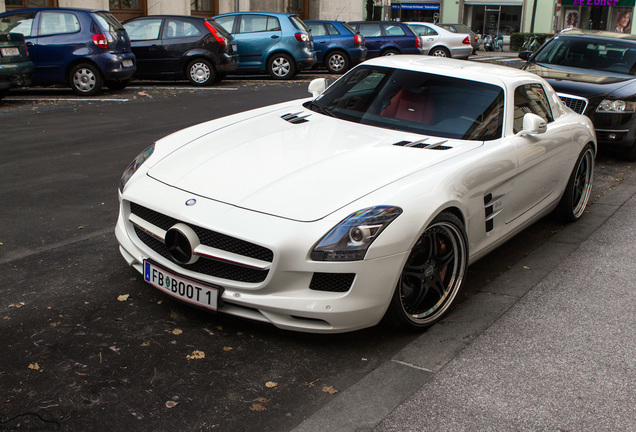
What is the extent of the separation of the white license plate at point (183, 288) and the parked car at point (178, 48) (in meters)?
12.5

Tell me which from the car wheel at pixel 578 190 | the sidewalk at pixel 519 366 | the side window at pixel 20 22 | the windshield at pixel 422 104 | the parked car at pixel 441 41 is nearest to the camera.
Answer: the sidewalk at pixel 519 366

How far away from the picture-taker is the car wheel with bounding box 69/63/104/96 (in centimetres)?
1323

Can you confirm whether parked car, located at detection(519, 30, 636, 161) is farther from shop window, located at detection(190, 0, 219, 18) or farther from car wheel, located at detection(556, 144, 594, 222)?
shop window, located at detection(190, 0, 219, 18)

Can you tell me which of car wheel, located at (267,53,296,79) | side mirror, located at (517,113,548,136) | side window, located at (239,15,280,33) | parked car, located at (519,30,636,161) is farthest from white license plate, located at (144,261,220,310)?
side window, located at (239,15,280,33)

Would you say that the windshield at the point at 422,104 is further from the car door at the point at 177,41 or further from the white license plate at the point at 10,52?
the car door at the point at 177,41

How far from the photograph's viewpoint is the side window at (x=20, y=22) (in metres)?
12.8

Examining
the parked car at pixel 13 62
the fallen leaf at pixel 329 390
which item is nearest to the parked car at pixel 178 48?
the parked car at pixel 13 62

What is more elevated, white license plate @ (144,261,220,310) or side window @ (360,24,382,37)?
side window @ (360,24,382,37)

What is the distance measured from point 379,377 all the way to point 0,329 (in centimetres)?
202

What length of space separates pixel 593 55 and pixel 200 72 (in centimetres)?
873

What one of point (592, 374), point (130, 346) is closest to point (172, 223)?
point (130, 346)

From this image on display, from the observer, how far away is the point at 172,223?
3.81 meters

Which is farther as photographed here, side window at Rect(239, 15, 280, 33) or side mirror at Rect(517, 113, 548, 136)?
side window at Rect(239, 15, 280, 33)

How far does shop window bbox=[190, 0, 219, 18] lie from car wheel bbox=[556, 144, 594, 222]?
2223 cm
